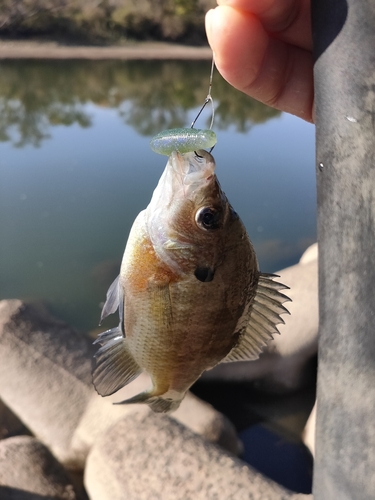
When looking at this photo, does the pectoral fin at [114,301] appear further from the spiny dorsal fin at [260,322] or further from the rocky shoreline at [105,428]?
the rocky shoreline at [105,428]

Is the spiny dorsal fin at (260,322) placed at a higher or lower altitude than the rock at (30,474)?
higher

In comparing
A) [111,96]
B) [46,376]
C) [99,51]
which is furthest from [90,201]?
[99,51]

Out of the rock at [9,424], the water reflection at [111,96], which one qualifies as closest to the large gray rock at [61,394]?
the rock at [9,424]

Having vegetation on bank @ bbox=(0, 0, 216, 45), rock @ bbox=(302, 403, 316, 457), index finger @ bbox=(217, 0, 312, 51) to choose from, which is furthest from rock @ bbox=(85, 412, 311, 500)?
vegetation on bank @ bbox=(0, 0, 216, 45)

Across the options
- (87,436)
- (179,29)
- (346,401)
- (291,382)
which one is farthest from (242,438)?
(179,29)

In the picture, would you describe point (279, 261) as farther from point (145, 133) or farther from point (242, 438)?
point (145, 133)

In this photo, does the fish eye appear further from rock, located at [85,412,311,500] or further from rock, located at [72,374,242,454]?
rock, located at [72,374,242,454]
